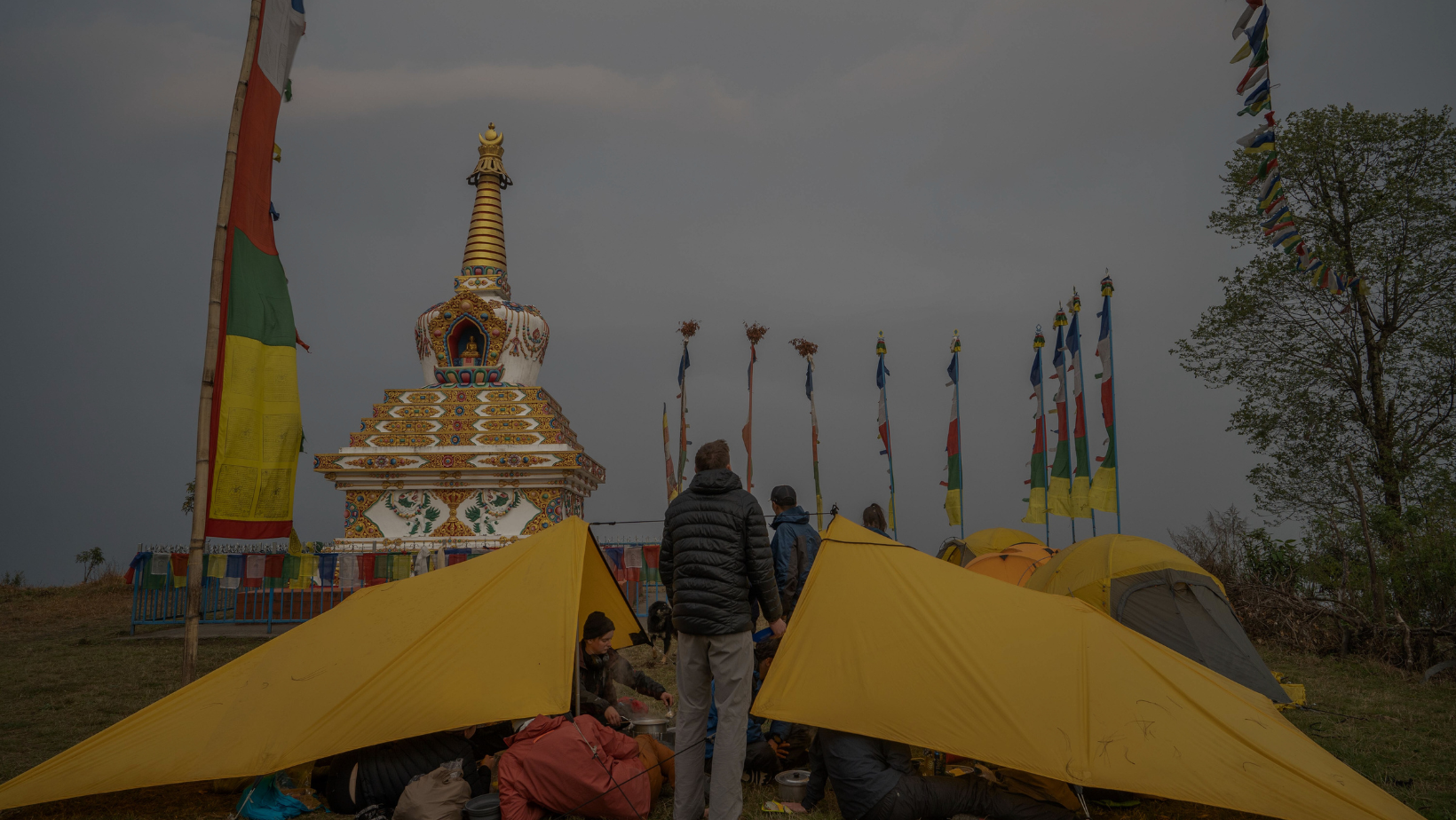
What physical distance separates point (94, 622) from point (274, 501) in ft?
42.8

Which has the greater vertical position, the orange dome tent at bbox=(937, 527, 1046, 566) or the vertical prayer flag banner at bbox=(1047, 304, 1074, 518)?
the vertical prayer flag banner at bbox=(1047, 304, 1074, 518)

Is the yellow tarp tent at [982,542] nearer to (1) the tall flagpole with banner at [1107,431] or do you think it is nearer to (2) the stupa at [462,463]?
(1) the tall flagpole with banner at [1107,431]

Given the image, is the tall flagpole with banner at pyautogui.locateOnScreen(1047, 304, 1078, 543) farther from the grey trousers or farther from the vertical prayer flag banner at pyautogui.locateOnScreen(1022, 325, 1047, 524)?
the grey trousers

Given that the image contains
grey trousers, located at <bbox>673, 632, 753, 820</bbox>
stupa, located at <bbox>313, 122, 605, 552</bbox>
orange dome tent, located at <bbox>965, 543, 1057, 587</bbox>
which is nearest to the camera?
grey trousers, located at <bbox>673, 632, 753, 820</bbox>

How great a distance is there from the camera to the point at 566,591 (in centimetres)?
551

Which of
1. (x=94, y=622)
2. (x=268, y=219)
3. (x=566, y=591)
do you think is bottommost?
(x=94, y=622)

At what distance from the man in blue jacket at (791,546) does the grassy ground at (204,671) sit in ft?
5.04

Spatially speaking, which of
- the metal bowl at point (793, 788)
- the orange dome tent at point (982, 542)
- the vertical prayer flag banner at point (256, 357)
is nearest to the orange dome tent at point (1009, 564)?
the orange dome tent at point (982, 542)

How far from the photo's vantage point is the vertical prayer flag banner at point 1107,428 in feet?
44.9

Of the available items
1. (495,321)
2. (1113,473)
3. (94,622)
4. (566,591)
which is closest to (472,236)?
(495,321)

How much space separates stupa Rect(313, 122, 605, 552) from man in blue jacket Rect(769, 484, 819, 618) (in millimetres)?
11972

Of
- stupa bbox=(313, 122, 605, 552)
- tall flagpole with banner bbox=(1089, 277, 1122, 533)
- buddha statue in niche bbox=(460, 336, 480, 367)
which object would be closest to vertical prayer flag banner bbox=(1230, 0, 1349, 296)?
tall flagpole with banner bbox=(1089, 277, 1122, 533)

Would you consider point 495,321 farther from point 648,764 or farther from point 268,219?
point 648,764

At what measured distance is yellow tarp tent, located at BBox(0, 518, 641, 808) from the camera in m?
4.89
